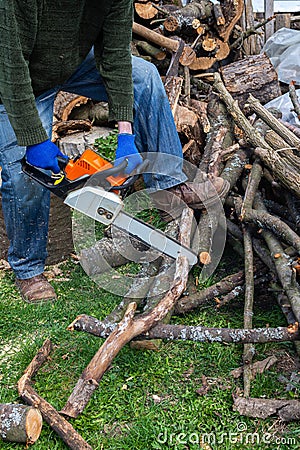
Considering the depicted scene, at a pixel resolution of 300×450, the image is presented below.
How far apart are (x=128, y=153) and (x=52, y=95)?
0.66m

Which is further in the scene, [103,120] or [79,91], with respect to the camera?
[103,120]

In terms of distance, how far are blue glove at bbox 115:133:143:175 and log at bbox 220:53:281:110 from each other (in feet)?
6.00

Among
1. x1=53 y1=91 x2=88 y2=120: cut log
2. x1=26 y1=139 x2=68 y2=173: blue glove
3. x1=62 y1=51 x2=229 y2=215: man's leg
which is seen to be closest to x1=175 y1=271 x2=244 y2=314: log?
x1=62 y1=51 x2=229 y2=215: man's leg

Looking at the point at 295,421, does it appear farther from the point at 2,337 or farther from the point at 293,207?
the point at 2,337

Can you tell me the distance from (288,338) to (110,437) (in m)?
0.80

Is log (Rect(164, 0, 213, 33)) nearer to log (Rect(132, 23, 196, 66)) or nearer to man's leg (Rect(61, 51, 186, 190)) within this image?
log (Rect(132, 23, 196, 66))

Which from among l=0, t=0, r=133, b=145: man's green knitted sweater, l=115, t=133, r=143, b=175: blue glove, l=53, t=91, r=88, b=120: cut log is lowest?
l=53, t=91, r=88, b=120: cut log

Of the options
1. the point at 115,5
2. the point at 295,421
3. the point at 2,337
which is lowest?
the point at 2,337

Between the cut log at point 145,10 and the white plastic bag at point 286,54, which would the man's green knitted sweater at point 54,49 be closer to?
the cut log at point 145,10

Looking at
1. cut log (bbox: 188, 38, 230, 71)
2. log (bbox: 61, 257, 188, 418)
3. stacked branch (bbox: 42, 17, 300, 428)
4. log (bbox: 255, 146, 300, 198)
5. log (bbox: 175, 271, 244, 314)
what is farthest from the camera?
cut log (bbox: 188, 38, 230, 71)

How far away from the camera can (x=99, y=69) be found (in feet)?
9.69

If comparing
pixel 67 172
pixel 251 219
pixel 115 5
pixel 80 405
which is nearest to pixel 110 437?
pixel 80 405

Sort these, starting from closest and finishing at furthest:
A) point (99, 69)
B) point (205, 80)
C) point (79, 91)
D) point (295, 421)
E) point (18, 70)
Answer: point (295, 421), point (18, 70), point (99, 69), point (79, 91), point (205, 80)

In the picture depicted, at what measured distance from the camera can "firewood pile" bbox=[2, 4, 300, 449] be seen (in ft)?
7.43
